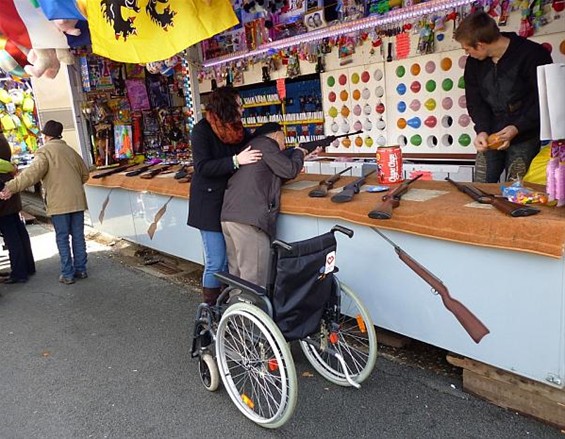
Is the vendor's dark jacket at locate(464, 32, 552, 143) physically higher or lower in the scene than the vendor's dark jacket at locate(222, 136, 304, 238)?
higher

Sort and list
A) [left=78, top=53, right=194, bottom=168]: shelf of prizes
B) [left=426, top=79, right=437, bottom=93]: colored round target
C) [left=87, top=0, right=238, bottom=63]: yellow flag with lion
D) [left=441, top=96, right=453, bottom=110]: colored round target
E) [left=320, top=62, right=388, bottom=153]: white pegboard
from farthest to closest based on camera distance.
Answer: [left=78, top=53, right=194, bottom=168]: shelf of prizes, [left=320, top=62, right=388, bottom=153]: white pegboard, [left=426, top=79, right=437, bottom=93]: colored round target, [left=441, top=96, right=453, bottom=110]: colored round target, [left=87, top=0, right=238, bottom=63]: yellow flag with lion

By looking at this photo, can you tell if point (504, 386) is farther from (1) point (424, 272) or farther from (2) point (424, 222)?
(2) point (424, 222)

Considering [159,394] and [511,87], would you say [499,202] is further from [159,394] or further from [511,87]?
[159,394]

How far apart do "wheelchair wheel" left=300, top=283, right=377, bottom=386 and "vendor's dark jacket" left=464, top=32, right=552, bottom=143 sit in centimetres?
152

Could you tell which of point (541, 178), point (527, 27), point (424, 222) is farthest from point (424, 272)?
point (527, 27)

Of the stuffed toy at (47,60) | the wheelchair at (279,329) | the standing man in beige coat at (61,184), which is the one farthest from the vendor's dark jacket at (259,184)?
the stuffed toy at (47,60)

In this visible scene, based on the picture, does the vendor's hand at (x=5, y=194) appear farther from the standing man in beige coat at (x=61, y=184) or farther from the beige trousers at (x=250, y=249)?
the beige trousers at (x=250, y=249)

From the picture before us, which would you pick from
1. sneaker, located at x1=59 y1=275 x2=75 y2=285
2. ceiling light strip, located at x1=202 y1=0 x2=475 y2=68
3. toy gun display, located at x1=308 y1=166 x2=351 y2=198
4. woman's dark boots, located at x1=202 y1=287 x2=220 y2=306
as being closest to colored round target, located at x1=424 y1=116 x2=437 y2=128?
ceiling light strip, located at x1=202 y1=0 x2=475 y2=68

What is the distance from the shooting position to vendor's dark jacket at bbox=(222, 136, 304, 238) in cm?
296

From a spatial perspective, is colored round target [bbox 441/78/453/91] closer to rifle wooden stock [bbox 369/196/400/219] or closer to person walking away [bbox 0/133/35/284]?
rifle wooden stock [bbox 369/196/400/219]

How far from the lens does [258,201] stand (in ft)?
9.83

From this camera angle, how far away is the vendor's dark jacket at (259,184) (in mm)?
2965

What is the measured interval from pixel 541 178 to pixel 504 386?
1.12 meters

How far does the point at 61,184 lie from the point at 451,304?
12.8ft
